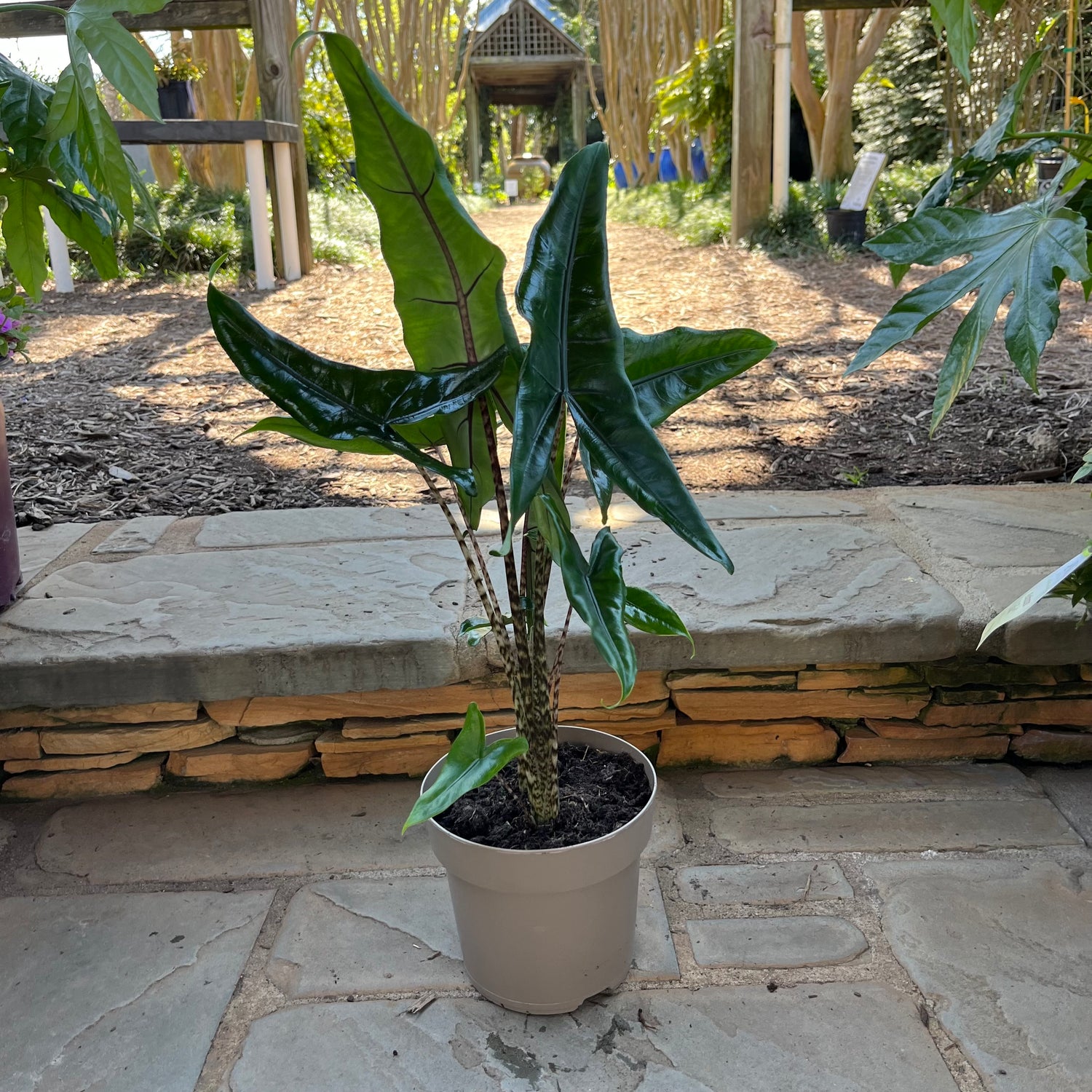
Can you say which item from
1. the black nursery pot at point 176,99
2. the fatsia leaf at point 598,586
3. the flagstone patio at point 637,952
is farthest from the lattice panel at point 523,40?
the fatsia leaf at point 598,586

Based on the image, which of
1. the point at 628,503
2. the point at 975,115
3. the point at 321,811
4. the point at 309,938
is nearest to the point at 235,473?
the point at 628,503

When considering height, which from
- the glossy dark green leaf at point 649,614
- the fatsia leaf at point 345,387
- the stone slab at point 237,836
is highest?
the fatsia leaf at point 345,387

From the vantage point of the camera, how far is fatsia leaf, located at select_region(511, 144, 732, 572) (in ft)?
3.42

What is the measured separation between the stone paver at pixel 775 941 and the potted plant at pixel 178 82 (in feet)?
30.0

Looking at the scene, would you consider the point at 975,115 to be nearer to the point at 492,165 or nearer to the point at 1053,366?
the point at 1053,366

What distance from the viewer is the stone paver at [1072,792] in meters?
1.92

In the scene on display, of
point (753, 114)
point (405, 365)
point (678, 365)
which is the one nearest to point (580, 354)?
point (678, 365)

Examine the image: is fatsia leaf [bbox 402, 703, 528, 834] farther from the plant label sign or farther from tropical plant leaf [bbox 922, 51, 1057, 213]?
the plant label sign

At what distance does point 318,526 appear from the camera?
Result: 8.43ft

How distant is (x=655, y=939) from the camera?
166 centimetres

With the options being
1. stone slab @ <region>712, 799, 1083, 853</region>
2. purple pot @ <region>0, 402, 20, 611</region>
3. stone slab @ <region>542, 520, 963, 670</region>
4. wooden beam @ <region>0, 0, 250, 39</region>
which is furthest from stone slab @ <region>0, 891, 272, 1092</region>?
wooden beam @ <region>0, 0, 250, 39</region>

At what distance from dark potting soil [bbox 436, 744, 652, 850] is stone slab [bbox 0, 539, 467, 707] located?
39 centimetres

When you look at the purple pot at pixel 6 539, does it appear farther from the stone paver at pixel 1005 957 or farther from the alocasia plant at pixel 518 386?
the stone paver at pixel 1005 957

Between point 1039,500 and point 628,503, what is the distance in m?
1.02
